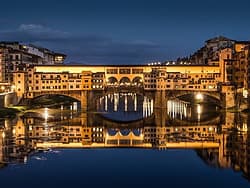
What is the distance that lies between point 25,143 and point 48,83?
26967 millimetres

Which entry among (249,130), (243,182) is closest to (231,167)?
(243,182)

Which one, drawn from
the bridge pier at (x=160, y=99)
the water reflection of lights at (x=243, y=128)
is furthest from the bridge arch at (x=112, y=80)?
the water reflection of lights at (x=243, y=128)

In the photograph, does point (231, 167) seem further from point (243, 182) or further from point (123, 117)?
point (123, 117)

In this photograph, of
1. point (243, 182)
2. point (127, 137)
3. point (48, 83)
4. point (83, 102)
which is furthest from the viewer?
point (48, 83)

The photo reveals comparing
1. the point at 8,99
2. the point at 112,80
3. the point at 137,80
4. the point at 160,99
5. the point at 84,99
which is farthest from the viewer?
the point at 112,80

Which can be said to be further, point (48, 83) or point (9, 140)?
point (48, 83)

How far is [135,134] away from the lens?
102ft

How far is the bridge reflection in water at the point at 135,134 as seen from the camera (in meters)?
22.6

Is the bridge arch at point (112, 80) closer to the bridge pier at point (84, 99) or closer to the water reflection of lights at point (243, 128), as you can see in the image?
the bridge pier at point (84, 99)

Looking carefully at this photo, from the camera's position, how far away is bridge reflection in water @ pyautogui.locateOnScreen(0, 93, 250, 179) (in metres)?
22.6

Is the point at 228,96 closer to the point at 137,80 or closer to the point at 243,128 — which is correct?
the point at 137,80

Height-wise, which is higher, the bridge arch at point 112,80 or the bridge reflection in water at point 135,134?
the bridge arch at point 112,80

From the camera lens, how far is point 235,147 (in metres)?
23.7

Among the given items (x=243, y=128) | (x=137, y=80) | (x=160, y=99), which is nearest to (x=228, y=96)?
(x=160, y=99)
